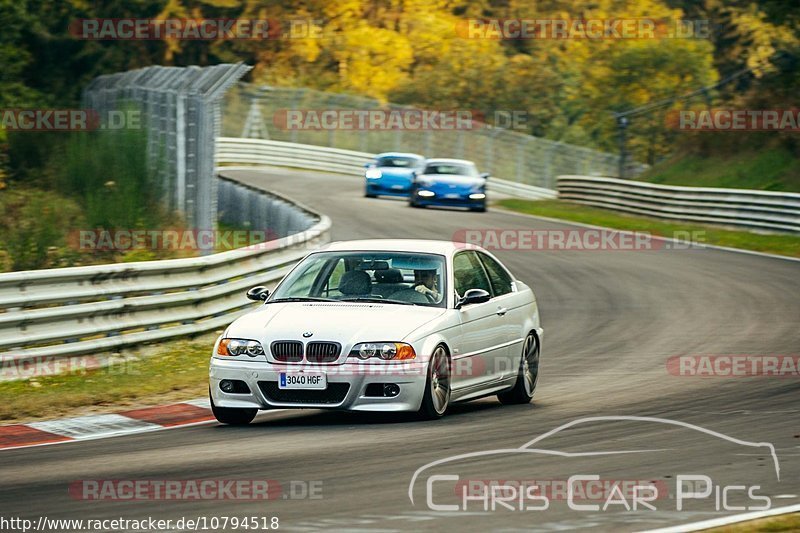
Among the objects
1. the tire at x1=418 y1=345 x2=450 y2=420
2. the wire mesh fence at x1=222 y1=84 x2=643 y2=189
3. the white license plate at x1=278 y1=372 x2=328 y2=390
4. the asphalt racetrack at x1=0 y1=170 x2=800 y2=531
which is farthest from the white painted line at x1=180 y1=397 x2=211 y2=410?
the wire mesh fence at x1=222 y1=84 x2=643 y2=189

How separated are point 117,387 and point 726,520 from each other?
695 cm

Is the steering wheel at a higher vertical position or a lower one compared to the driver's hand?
lower

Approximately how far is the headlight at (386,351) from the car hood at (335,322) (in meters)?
0.04

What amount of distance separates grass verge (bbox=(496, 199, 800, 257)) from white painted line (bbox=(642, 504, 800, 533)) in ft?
66.7

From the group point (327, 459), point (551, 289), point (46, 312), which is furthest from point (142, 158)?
point (327, 459)

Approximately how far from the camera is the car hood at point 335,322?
33.9 feet

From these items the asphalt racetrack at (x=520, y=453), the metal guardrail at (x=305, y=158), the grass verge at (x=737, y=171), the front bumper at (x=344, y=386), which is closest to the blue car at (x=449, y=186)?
the grass verge at (x=737, y=171)

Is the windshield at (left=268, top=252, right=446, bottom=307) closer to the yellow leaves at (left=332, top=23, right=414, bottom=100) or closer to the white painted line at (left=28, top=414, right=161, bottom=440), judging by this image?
the white painted line at (left=28, top=414, right=161, bottom=440)

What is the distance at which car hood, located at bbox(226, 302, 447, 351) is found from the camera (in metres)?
10.3

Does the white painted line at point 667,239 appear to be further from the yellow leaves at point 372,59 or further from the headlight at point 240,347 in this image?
the yellow leaves at point 372,59

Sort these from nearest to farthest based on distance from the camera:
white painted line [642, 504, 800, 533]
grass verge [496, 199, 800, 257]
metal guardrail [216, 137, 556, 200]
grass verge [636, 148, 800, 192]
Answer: white painted line [642, 504, 800, 533]
grass verge [496, 199, 800, 257]
grass verge [636, 148, 800, 192]
metal guardrail [216, 137, 556, 200]

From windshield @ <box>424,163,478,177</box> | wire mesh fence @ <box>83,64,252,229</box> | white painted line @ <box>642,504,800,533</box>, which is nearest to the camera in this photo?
white painted line @ <box>642,504,800,533</box>

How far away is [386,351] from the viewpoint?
10.3 metres

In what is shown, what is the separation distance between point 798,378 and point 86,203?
37.3 feet
